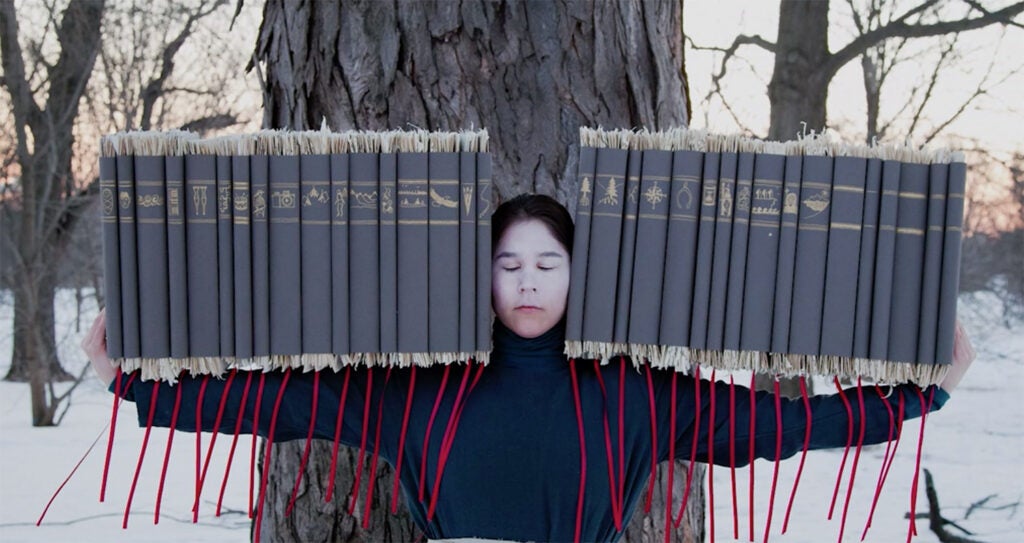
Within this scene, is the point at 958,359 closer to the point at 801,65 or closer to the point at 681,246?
the point at 681,246

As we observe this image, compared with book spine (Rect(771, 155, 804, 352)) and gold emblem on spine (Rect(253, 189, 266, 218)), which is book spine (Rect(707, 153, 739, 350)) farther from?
gold emblem on spine (Rect(253, 189, 266, 218))

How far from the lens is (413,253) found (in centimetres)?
175

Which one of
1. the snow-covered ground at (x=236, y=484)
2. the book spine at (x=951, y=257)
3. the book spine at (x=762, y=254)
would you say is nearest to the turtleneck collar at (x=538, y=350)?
the book spine at (x=762, y=254)

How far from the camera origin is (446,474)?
5.82ft

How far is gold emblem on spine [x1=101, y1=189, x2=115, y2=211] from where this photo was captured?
1.74m

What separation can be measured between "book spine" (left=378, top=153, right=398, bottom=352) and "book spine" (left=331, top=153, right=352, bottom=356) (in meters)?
0.06

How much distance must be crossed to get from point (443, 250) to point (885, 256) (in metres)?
0.80

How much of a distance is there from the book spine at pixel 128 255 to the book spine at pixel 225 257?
0.15 m

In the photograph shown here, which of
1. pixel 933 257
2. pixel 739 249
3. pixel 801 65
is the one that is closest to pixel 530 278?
pixel 739 249

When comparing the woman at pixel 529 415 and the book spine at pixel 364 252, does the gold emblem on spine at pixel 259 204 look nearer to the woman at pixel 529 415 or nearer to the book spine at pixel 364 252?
the book spine at pixel 364 252

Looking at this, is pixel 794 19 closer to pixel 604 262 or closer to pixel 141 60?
pixel 141 60

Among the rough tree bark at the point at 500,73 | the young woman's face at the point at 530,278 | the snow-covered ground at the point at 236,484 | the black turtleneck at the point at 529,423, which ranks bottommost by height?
the snow-covered ground at the point at 236,484

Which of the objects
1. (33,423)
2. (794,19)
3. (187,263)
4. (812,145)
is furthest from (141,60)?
(812,145)

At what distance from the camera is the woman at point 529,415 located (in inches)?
69.4
